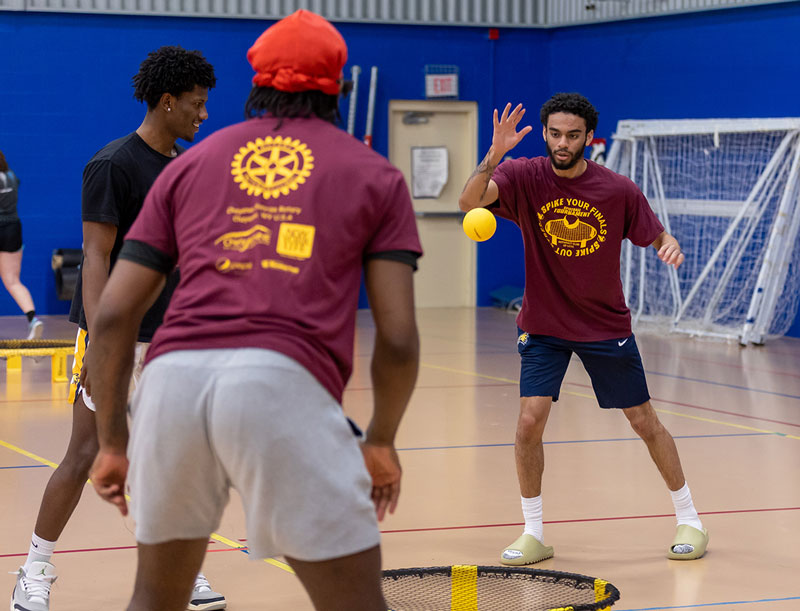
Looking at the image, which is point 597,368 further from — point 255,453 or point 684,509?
point 255,453

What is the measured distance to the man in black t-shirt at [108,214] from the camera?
12.0ft

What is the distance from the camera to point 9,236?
1118 cm

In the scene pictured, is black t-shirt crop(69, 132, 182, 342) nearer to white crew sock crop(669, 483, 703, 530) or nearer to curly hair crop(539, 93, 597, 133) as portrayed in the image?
curly hair crop(539, 93, 597, 133)

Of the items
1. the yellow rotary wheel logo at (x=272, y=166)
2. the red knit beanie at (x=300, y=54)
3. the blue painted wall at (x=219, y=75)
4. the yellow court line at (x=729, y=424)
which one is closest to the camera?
the yellow rotary wheel logo at (x=272, y=166)

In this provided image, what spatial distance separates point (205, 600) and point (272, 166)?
2228 mm

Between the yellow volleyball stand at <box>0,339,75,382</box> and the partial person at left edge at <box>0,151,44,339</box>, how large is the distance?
1.10m

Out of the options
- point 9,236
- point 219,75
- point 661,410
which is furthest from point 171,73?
point 219,75

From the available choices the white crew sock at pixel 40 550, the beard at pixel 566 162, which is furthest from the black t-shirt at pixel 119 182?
the beard at pixel 566 162

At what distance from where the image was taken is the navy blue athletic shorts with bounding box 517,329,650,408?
4.80m

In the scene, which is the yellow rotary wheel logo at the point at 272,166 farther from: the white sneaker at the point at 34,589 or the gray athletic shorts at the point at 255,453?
the white sneaker at the point at 34,589

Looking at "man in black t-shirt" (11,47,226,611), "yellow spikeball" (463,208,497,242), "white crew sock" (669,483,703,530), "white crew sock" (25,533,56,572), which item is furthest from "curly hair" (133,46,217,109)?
"white crew sock" (669,483,703,530)

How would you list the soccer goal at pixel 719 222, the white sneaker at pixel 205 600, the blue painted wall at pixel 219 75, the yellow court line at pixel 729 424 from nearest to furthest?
the white sneaker at pixel 205 600 < the yellow court line at pixel 729 424 < the soccer goal at pixel 719 222 < the blue painted wall at pixel 219 75

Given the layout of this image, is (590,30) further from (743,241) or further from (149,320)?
(149,320)

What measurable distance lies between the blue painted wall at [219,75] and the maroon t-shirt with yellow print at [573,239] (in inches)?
355
